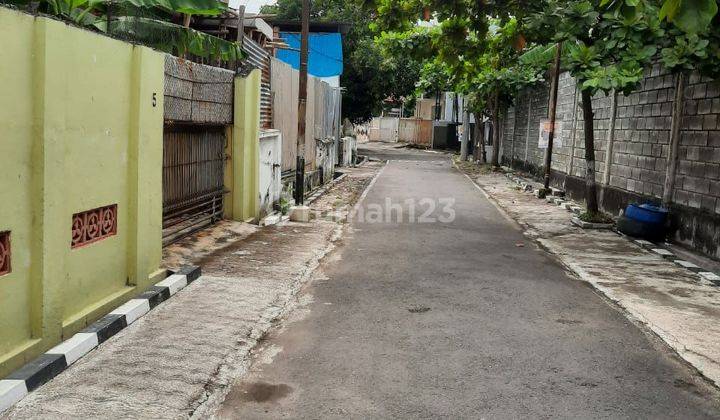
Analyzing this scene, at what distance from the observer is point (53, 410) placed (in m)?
4.20

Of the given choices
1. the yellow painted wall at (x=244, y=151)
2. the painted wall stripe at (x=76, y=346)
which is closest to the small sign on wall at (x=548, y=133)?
the yellow painted wall at (x=244, y=151)

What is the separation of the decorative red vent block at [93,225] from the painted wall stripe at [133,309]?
69 cm

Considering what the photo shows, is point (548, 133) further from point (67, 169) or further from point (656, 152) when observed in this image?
point (67, 169)

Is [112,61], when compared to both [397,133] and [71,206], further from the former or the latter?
[397,133]

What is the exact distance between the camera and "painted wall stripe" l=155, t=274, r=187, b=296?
7.16m

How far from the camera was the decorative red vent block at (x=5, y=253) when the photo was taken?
4480 millimetres

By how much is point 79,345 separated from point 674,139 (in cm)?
1055

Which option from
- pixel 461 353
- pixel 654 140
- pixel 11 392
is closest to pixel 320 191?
pixel 654 140

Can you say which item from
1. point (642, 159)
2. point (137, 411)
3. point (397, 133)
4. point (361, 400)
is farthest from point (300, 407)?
point (397, 133)

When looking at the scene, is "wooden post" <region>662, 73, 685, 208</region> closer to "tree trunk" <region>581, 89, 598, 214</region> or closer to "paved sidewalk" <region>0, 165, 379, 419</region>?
"tree trunk" <region>581, 89, 598, 214</region>

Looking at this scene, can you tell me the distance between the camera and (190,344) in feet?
18.6

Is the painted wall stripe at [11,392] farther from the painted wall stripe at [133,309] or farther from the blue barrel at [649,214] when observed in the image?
the blue barrel at [649,214]

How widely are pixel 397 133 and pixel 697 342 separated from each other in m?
55.3

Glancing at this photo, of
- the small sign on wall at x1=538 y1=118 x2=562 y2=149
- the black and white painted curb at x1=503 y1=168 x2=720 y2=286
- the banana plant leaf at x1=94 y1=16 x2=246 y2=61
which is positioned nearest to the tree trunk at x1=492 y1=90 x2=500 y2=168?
the small sign on wall at x1=538 y1=118 x2=562 y2=149
